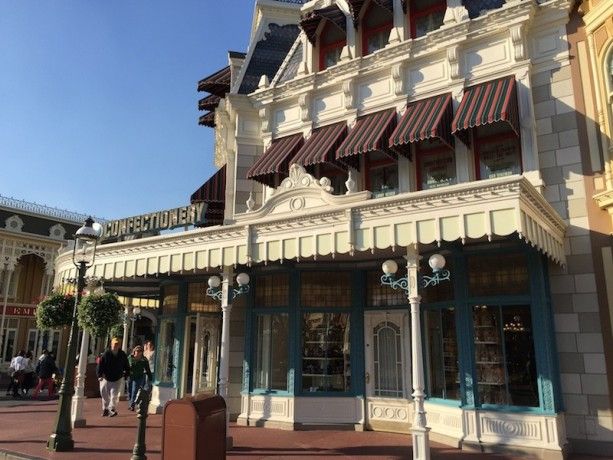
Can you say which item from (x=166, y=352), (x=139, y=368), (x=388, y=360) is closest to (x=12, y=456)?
(x=139, y=368)

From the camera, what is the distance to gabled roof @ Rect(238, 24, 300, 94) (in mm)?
14609

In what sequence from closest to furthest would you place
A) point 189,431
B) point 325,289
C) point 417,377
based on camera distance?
point 189,431 < point 417,377 < point 325,289

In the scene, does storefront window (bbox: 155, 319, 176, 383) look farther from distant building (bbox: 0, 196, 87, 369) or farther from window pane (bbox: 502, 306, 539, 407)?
distant building (bbox: 0, 196, 87, 369)

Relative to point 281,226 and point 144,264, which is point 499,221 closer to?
point 281,226

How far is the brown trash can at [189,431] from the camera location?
21.5 ft

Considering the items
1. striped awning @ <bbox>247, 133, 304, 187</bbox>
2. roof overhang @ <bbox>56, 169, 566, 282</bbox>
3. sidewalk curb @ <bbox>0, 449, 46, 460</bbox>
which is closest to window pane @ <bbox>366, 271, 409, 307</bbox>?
roof overhang @ <bbox>56, 169, 566, 282</bbox>

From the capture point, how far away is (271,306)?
466 inches

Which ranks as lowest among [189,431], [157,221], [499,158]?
[189,431]

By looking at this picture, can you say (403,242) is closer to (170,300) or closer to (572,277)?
(572,277)

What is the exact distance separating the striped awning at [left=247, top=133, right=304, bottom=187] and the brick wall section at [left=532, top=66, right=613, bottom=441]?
5.85 metres

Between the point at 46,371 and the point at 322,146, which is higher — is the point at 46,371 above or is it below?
below

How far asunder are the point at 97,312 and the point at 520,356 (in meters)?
8.48

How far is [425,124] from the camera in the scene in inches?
408

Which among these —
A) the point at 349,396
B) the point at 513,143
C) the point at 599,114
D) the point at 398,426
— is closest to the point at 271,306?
the point at 349,396
